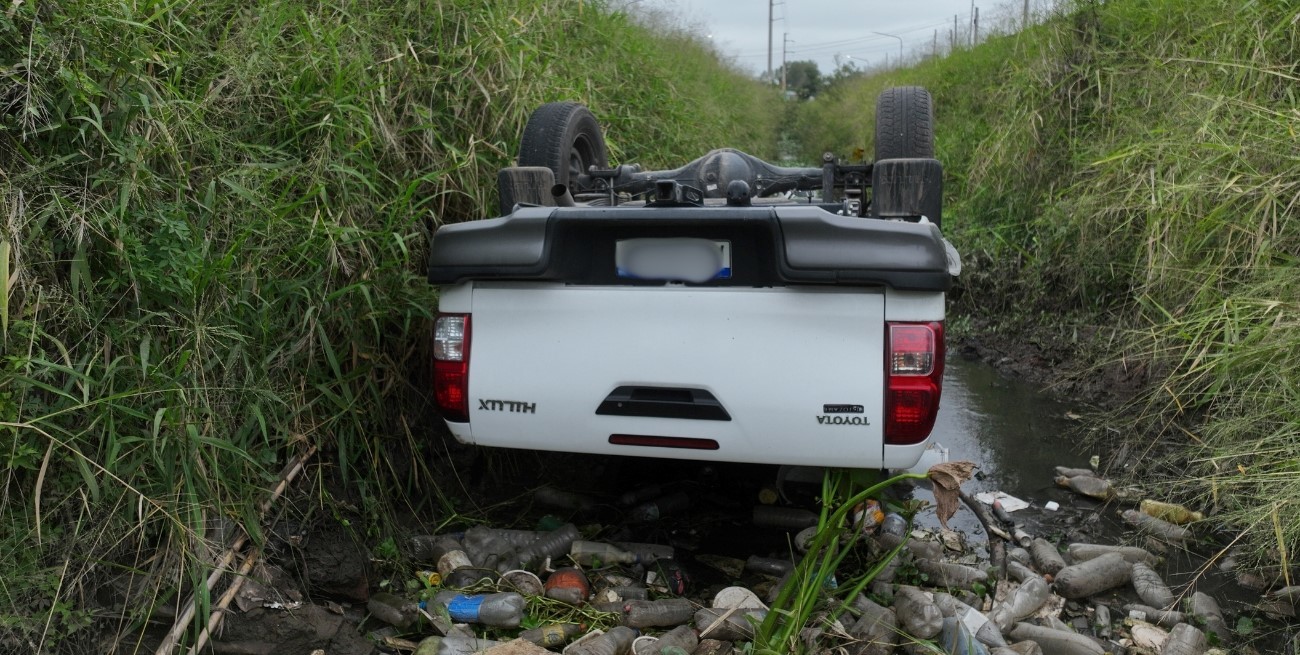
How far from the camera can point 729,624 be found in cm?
298

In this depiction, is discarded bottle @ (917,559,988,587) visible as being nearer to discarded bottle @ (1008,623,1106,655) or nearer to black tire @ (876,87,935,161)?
discarded bottle @ (1008,623,1106,655)

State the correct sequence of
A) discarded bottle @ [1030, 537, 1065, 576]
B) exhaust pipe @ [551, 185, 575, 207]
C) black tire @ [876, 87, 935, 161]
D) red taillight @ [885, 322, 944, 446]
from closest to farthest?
1. red taillight @ [885, 322, 944, 446]
2. discarded bottle @ [1030, 537, 1065, 576]
3. exhaust pipe @ [551, 185, 575, 207]
4. black tire @ [876, 87, 935, 161]

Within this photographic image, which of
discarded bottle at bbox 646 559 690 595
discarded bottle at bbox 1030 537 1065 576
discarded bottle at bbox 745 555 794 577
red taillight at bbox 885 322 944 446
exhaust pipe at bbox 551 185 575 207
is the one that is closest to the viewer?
red taillight at bbox 885 322 944 446

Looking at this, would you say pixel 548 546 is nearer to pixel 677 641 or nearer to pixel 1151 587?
pixel 677 641

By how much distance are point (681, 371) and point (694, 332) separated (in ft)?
0.41

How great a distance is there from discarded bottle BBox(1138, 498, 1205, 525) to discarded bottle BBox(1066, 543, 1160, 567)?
36cm

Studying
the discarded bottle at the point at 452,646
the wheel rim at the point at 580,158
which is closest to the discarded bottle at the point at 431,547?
the discarded bottle at the point at 452,646

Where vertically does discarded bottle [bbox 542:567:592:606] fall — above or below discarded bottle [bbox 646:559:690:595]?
above

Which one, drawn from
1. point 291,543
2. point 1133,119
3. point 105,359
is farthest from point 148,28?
point 1133,119

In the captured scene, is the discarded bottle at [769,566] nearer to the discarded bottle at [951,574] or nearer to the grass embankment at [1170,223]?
the discarded bottle at [951,574]

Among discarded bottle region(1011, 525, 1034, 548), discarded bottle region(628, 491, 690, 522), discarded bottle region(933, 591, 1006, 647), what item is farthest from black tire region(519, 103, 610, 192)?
discarded bottle region(1011, 525, 1034, 548)

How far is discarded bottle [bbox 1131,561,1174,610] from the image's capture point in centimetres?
343

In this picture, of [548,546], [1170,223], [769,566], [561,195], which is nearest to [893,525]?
[769,566]

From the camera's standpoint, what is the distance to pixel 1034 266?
6824mm
